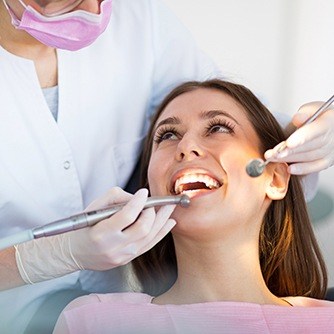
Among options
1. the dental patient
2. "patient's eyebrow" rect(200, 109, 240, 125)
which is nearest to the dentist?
the dental patient

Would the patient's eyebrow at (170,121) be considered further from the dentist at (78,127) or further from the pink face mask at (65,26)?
the pink face mask at (65,26)

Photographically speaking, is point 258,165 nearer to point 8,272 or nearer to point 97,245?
point 97,245

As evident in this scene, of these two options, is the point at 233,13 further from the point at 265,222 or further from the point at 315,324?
the point at 315,324

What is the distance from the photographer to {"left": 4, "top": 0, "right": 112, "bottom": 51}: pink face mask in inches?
66.5

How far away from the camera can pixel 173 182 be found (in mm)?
1795

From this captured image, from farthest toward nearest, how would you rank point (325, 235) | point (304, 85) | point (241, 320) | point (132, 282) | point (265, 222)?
point (304, 85) < point (325, 235) < point (132, 282) < point (265, 222) < point (241, 320)

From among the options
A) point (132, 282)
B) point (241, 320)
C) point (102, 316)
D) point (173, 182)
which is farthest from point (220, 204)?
point (132, 282)

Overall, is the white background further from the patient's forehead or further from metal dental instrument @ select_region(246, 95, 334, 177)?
metal dental instrument @ select_region(246, 95, 334, 177)

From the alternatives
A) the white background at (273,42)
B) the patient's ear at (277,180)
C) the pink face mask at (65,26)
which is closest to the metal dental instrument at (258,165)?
the patient's ear at (277,180)

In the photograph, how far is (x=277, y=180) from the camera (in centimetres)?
190

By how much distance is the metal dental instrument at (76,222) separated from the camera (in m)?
1.51

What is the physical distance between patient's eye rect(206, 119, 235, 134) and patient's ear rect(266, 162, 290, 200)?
14 centimetres

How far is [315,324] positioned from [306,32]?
1126mm

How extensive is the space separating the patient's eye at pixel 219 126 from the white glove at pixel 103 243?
26cm
